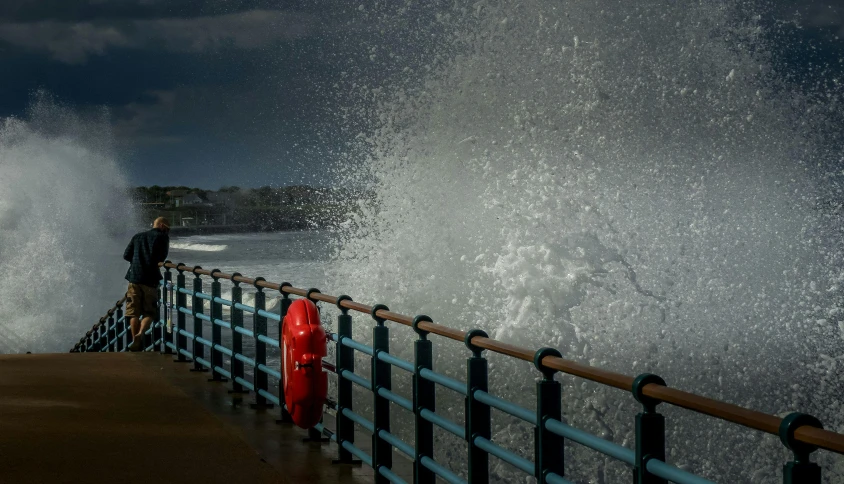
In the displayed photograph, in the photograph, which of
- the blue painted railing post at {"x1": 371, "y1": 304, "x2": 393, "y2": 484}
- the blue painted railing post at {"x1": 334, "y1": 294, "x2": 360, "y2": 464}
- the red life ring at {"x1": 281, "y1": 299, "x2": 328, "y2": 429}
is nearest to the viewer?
the blue painted railing post at {"x1": 371, "y1": 304, "x2": 393, "y2": 484}

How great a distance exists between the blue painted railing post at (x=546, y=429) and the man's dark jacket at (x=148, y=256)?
9.98 m

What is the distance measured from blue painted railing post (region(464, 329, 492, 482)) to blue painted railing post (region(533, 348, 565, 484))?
589 mm

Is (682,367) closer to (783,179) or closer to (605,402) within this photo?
(605,402)

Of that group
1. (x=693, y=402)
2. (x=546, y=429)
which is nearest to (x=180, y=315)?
(x=546, y=429)

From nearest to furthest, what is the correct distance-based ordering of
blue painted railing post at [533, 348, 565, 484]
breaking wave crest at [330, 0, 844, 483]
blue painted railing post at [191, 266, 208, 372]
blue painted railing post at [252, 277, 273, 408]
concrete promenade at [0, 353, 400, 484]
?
blue painted railing post at [533, 348, 565, 484] < concrete promenade at [0, 353, 400, 484] < blue painted railing post at [252, 277, 273, 408] < blue painted railing post at [191, 266, 208, 372] < breaking wave crest at [330, 0, 844, 483]

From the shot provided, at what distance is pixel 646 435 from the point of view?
Answer: 3047 mm

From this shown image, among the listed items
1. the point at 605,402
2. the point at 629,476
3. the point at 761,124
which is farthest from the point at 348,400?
the point at 761,124

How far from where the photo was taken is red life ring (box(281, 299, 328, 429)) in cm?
605

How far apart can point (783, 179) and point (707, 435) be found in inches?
487

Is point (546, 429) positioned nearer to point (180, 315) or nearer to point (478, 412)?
point (478, 412)

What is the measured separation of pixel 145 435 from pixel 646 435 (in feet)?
15.2

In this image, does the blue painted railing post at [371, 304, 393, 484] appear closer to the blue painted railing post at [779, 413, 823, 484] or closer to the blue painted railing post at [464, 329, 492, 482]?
the blue painted railing post at [464, 329, 492, 482]

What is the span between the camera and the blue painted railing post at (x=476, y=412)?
170 inches

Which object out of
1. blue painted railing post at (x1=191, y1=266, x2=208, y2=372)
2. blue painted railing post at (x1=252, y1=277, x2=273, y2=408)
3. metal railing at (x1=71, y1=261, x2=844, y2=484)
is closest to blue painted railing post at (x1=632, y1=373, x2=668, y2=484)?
metal railing at (x1=71, y1=261, x2=844, y2=484)
